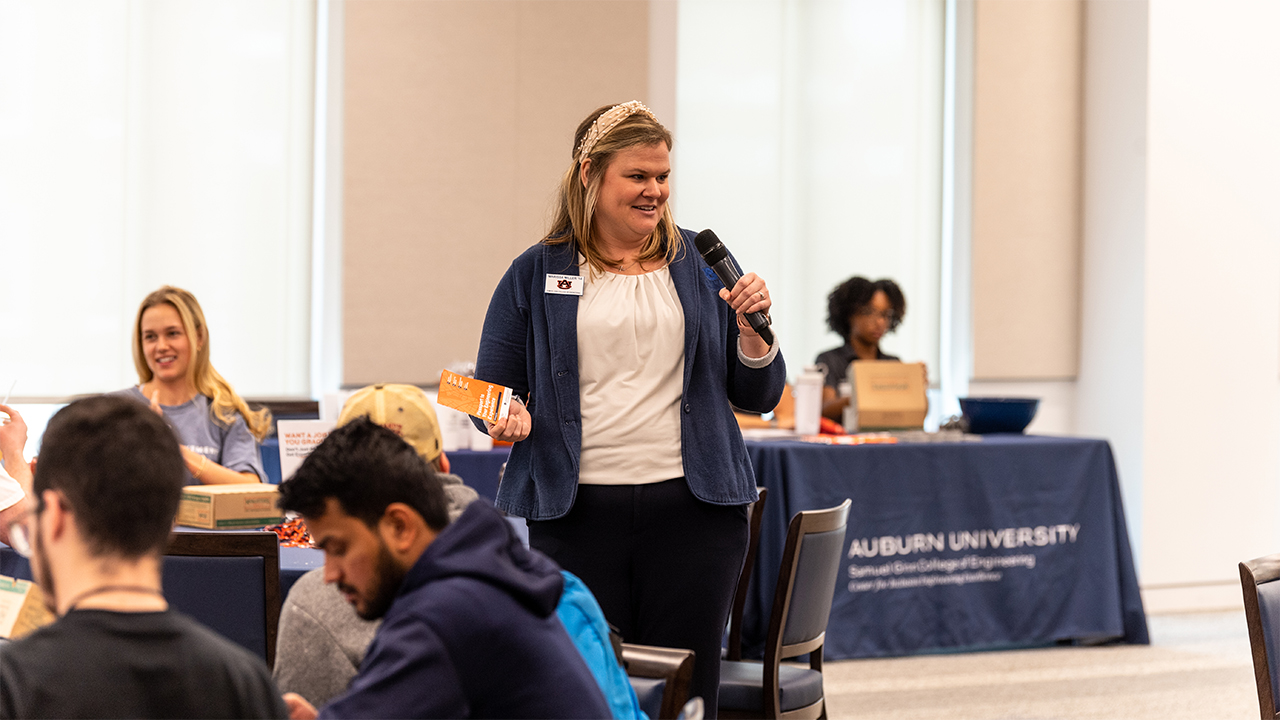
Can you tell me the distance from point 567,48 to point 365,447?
4.77 meters

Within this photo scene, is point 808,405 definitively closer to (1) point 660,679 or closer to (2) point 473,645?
(1) point 660,679

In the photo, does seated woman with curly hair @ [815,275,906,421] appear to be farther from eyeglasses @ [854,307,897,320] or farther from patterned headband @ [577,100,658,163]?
patterned headband @ [577,100,658,163]

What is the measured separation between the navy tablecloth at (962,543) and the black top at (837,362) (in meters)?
0.71

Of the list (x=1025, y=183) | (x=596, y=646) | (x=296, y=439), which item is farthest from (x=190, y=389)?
(x=1025, y=183)

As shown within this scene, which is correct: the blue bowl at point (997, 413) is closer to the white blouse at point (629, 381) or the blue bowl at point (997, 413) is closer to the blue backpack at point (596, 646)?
the white blouse at point (629, 381)

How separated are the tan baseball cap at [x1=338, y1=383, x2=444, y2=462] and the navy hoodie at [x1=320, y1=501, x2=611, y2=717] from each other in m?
1.21

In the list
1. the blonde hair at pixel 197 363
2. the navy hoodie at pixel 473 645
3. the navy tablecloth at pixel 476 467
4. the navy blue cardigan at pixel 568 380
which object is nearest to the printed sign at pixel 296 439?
the blonde hair at pixel 197 363

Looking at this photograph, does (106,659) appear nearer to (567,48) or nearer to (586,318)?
(586,318)

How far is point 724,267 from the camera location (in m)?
2.16

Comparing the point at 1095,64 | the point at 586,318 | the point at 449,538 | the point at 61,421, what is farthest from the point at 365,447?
the point at 1095,64

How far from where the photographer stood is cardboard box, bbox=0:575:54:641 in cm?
139

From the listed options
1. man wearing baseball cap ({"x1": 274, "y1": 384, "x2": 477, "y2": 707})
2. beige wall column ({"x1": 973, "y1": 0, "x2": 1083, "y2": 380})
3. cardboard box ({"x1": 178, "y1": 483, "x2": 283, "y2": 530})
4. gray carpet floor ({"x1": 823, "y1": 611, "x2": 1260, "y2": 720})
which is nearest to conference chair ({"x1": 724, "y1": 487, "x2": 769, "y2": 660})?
gray carpet floor ({"x1": 823, "y1": 611, "x2": 1260, "y2": 720})

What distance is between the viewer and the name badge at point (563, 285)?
85.7 inches

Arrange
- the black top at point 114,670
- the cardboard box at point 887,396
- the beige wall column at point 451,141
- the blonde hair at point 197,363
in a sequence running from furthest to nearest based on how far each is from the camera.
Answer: the beige wall column at point 451,141 < the cardboard box at point 887,396 < the blonde hair at point 197,363 < the black top at point 114,670
